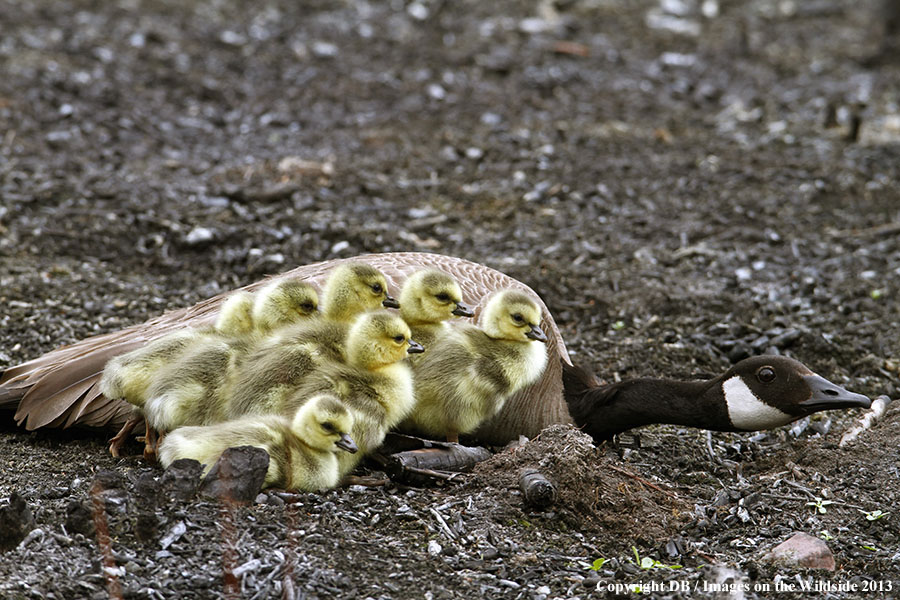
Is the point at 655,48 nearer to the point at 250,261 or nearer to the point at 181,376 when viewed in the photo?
the point at 250,261

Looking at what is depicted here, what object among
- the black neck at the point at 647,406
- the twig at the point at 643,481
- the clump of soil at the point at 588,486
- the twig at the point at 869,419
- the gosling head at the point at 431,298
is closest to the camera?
the clump of soil at the point at 588,486

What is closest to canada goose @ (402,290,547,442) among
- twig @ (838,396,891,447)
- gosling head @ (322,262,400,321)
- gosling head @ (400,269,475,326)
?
gosling head @ (400,269,475,326)

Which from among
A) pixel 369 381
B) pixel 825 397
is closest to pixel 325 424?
pixel 369 381

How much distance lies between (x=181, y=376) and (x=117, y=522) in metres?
0.78

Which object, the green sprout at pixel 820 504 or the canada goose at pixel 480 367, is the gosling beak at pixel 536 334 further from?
the green sprout at pixel 820 504

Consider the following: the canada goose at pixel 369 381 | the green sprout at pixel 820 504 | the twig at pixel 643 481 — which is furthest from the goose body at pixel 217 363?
the green sprout at pixel 820 504

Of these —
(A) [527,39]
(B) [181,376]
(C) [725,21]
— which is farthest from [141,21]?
(B) [181,376]

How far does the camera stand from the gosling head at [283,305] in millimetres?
5055

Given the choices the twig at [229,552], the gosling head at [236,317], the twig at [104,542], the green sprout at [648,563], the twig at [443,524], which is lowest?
the green sprout at [648,563]

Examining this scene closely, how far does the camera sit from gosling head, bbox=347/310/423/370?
4.70 m

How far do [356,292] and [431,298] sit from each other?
0.38m

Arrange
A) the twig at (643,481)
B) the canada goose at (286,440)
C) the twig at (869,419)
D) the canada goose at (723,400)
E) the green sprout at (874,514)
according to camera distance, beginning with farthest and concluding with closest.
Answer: the twig at (869,419) < the canada goose at (723,400) < the twig at (643,481) < the green sprout at (874,514) < the canada goose at (286,440)

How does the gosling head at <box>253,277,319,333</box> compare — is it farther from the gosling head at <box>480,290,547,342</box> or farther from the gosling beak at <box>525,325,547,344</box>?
the gosling beak at <box>525,325,547,344</box>

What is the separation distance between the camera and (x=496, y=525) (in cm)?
453
